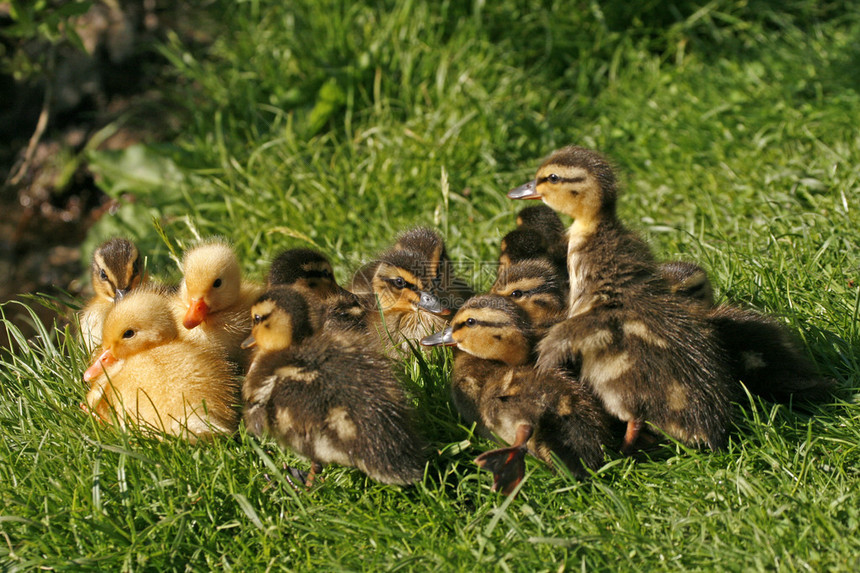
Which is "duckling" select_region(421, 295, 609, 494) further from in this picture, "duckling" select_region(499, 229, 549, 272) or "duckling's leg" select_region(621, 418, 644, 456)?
"duckling" select_region(499, 229, 549, 272)

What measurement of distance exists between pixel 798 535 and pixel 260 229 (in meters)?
3.63

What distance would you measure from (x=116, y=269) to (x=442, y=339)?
68.5 inches

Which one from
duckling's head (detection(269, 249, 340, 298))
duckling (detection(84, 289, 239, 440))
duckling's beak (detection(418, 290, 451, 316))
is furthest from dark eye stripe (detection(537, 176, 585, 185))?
duckling (detection(84, 289, 239, 440))

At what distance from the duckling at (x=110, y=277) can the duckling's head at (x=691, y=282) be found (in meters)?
2.50

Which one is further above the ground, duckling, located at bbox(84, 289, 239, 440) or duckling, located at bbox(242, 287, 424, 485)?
duckling, located at bbox(242, 287, 424, 485)

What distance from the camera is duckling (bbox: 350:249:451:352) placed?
11.8 feet

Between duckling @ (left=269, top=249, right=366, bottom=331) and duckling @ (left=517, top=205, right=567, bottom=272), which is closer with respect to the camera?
duckling @ (left=269, top=249, right=366, bottom=331)

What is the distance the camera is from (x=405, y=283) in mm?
3623

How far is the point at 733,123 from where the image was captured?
555 centimetres

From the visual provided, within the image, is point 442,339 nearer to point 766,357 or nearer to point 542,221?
point 542,221

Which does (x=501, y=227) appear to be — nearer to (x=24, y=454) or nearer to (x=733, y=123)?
(x=733, y=123)

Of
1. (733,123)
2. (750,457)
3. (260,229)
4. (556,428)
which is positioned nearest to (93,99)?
(260,229)

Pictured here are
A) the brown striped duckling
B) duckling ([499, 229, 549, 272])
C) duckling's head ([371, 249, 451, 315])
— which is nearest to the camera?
the brown striped duckling

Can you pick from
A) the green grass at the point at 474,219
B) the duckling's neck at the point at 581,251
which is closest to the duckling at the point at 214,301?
the green grass at the point at 474,219
